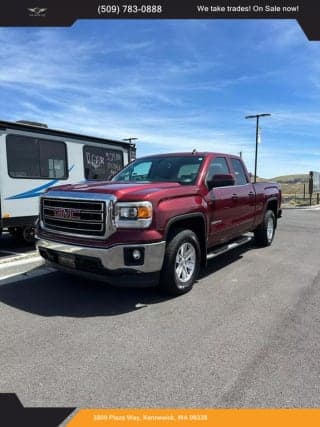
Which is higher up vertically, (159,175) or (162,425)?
(159,175)

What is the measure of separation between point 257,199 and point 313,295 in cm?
281

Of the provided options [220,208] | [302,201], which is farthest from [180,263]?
[302,201]

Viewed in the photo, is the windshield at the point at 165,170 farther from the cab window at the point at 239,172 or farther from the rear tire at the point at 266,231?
the rear tire at the point at 266,231

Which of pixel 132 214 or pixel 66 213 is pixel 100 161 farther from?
pixel 132 214

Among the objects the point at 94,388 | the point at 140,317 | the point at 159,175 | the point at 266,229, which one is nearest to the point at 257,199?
the point at 266,229

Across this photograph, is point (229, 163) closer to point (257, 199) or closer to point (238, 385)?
point (257, 199)

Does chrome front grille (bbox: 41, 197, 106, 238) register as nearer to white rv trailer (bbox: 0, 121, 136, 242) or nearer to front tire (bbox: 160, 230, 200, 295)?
front tire (bbox: 160, 230, 200, 295)

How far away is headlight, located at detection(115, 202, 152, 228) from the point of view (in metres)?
4.12

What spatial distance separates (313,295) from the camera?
4801mm

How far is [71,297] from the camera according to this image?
183 inches

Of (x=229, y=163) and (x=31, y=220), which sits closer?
(x=229, y=163)

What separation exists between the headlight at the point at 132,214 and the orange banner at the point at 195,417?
2.10 metres

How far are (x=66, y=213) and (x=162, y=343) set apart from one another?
6.91 ft

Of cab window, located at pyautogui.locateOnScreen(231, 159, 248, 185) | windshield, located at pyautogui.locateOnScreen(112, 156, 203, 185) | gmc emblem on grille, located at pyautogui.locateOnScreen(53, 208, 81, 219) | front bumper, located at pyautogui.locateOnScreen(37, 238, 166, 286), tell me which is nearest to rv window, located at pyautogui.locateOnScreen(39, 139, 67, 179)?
windshield, located at pyautogui.locateOnScreen(112, 156, 203, 185)
